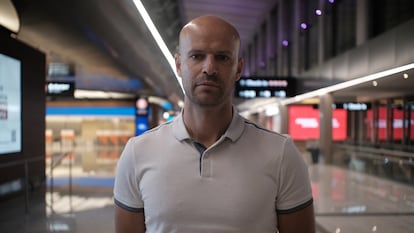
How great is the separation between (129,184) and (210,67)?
0.48 m

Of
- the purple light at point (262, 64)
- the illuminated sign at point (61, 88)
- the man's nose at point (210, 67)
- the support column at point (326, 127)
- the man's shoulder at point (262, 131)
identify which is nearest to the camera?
the man's nose at point (210, 67)

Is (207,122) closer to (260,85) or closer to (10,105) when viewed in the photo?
(10,105)

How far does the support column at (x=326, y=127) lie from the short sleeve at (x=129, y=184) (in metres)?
13.5

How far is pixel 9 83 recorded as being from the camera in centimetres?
669

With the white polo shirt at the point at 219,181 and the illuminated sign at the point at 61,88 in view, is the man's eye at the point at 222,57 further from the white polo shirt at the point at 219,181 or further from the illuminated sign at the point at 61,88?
the illuminated sign at the point at 61,88

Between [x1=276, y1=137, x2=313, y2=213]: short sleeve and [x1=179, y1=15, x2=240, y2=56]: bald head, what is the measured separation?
1.27ft

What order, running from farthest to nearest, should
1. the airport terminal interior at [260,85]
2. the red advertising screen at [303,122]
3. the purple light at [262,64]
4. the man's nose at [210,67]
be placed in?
the purple light at [262,64]
the red advertising screen at [303,122]
the airport terminal interior at [260,85]
the man's nose at [210,67]

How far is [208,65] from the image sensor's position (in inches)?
44.5

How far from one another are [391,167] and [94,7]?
9.36m

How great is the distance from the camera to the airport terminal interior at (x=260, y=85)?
5523 mm

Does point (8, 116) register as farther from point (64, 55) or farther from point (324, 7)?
point (324, 7)

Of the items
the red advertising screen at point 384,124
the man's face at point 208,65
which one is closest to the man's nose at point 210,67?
the man's face at point 208,65

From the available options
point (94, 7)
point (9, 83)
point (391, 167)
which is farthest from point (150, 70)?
point (391, 167)

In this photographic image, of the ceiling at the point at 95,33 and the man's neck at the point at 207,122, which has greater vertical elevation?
the ceiling at the point at 95,33
